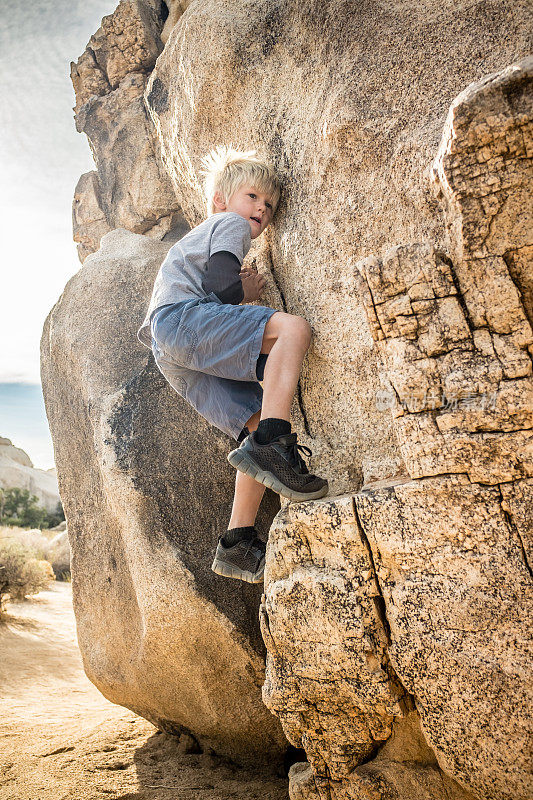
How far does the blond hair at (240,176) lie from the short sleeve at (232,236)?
184mm

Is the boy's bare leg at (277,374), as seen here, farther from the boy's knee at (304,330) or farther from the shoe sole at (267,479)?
the shoe sole at (267,479)

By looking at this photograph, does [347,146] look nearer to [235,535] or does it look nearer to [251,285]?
[251,285]

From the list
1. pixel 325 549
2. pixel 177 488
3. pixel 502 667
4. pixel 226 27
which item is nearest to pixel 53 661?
pixel 177 488

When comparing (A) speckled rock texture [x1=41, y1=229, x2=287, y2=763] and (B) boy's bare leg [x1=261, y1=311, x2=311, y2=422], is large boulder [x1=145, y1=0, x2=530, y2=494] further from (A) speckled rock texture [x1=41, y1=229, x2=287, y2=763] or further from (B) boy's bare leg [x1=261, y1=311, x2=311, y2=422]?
(A) speckled rock texture [x1=41, y1=229, x2=287, y2=763]

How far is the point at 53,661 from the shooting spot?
21.0 ft

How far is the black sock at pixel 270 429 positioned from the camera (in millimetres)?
2391

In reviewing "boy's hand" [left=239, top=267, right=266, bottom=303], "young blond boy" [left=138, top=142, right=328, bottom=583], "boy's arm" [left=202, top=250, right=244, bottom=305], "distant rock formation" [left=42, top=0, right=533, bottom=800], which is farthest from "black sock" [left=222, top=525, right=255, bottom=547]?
"boy's hand" [left=239, top=267, right=266, bottom=303]

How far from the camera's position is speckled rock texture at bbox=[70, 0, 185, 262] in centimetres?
562

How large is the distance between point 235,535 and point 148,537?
0.79 meters

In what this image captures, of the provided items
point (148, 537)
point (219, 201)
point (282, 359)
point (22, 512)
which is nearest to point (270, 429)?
point (282, 359)

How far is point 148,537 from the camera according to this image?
318cm

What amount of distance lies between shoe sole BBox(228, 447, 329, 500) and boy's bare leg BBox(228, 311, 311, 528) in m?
0.19

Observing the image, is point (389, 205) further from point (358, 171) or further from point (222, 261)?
point (222, 261)

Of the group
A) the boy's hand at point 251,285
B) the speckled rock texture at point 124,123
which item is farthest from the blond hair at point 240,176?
the speckled rock texture at point 124,123
